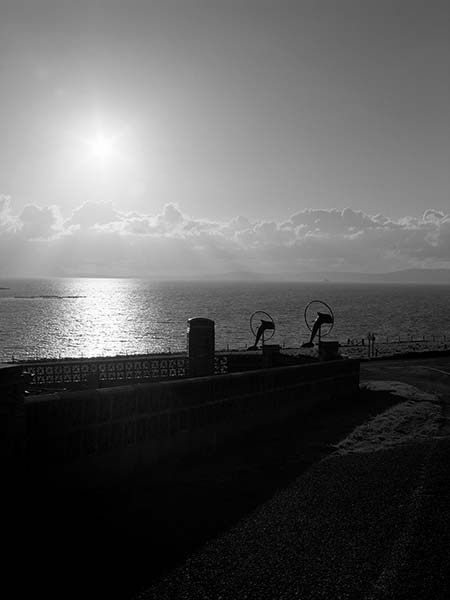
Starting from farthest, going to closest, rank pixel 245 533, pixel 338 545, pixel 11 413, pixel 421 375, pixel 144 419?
pixel 421 375
pixel 144 419
pixel 11 413
pixel 245 533
pixel 338 545

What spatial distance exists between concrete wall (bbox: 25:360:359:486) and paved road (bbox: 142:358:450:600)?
237 centimetres

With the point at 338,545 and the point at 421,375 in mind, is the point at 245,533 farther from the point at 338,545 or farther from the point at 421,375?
the point at 421,375

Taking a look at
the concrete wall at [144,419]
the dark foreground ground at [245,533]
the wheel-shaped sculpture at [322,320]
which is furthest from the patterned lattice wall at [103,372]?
the dark foreground ground at [245,533]

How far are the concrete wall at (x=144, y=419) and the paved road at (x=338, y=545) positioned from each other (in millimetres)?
2371

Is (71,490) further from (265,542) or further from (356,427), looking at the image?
(356,427)

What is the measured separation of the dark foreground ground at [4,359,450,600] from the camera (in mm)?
5633

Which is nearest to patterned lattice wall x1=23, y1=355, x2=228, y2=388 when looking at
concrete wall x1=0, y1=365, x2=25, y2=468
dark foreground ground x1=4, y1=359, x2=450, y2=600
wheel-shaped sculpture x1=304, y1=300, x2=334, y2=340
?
wheel-shaped sculpture x1=304, y1=300, x2=334, y2=340

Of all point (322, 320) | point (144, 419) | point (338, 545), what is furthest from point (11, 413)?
point (322, 320)

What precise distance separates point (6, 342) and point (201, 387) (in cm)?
8278

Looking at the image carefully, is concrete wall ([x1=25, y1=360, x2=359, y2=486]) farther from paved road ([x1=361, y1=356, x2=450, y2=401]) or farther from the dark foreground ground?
paved road ([x1=361, y1=356, x2=450, y2=401])

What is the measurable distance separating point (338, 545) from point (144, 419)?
13.2ft

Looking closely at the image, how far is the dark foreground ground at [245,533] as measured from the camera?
5.63m

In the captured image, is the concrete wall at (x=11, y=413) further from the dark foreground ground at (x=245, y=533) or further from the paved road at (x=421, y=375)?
the paved road at (x=421, y=375)

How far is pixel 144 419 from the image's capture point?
934 cm
